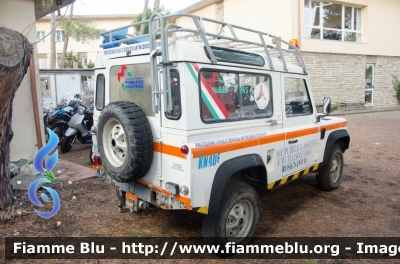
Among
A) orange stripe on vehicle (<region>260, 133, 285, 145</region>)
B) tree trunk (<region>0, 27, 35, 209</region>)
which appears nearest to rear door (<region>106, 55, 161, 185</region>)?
tree trunk (<region>0, 27, 35, 209</region>)

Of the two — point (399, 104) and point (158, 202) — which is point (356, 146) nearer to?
point (158, 202)

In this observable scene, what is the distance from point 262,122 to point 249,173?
Answer: 61 centimetres

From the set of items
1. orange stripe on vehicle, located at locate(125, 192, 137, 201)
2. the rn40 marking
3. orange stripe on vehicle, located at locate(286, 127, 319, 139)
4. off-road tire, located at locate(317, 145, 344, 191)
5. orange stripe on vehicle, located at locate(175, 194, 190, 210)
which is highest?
orange stripe on vehicle, located at locate(286, 127, 319, 139)

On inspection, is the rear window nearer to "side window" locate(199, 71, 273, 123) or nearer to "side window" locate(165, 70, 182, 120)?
"side window" locate(199, 71, 273, 123)

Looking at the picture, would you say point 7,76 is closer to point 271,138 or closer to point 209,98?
point 209,98

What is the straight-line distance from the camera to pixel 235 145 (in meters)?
3.39

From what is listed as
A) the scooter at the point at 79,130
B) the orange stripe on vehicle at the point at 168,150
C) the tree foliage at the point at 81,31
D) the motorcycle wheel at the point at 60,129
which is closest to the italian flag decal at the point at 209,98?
the orange stripe on vehicle at the point at 168,150

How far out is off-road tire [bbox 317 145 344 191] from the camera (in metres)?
5.24

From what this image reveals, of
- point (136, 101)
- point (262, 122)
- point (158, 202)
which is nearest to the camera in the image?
point (158, 202)

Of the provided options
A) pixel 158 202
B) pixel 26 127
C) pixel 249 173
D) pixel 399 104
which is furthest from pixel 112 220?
pixel 399 104

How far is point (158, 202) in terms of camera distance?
3.33m

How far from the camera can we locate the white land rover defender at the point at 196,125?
3052 millimetres

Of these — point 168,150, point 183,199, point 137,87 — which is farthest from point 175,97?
point 183,199

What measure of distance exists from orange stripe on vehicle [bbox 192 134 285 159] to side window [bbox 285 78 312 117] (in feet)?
1.70
